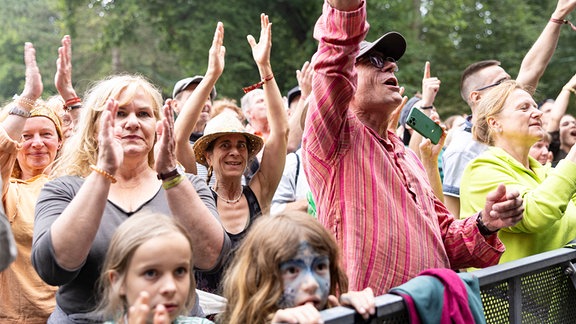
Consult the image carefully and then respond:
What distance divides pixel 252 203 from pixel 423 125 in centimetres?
104

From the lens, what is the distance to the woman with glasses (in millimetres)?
3834

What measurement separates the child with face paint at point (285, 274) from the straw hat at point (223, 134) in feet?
6.62

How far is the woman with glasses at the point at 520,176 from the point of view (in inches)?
151

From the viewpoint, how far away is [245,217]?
429 centimetres

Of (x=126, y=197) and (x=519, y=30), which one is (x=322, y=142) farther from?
(x=519, y=30)

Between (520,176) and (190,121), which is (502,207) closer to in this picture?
(520,176)

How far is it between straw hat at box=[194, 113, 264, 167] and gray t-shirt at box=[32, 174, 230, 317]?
5.12ft

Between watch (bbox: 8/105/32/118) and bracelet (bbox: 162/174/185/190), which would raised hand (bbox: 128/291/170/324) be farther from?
watch (bbox: 8/105/32/118)

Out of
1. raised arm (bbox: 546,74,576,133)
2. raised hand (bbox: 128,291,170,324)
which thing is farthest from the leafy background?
raised hand (bbox: 128,291,170,324)

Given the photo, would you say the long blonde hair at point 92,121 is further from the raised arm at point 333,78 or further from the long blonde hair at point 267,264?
the long blonde hair at point 267,264

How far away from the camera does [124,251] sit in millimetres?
2564

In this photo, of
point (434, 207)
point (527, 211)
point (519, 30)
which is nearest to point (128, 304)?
point (434, 207)

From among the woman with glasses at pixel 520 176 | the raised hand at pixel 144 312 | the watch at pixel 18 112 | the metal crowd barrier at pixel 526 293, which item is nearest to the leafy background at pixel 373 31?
the woman with glasses at pixel 520 176

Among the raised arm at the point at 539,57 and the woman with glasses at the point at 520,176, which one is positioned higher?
the raised arm at the point at 539,57
